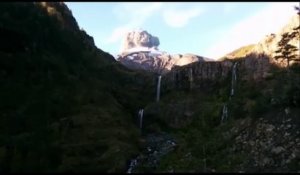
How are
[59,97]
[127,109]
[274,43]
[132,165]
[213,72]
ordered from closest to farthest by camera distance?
[132,165], [59,97], [127,109], [274,43], [213,72]

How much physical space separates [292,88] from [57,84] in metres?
46.1

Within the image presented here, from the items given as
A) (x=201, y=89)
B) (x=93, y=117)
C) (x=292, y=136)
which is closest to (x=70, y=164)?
(x=93, y=117)

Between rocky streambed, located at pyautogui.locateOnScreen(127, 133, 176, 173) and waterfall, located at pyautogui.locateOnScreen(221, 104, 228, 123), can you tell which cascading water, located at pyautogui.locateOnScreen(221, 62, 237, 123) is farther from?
rocky streambed, located at pyautogui.locateOnScreen(127, 133, 176, 173)

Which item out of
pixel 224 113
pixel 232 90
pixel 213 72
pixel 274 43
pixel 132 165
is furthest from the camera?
pixel 213 72

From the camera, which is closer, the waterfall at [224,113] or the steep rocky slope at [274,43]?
the waterfall at [224,113]

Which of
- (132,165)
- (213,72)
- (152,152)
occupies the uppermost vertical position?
(213,72)

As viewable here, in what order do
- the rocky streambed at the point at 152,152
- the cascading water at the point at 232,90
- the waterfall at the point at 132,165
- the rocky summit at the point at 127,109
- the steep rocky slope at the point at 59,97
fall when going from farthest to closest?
1. the cascading water at the point at 232,90
2. the steep rocky slope at the point at 59,97
3. the waterfall at the point at 132,165
4. the rocky streambed at the point at 152,152
5. the rocky summit at the point at 127,109

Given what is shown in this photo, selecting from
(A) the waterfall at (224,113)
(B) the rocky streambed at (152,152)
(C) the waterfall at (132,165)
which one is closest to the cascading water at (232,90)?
(A) the waterfall at (224,113)

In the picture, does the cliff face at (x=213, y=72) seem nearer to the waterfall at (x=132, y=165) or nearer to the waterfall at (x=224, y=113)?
the waterfall at (x=224, y=113)

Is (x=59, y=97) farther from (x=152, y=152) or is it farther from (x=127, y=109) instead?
(x=152, y=152)

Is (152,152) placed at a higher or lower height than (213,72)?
lower

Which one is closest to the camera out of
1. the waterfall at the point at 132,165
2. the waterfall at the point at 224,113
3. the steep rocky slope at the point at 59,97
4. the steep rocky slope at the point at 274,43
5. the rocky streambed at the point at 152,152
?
the rocky streambed at the point at 152,152

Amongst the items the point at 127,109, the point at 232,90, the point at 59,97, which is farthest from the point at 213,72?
the point at 59,97

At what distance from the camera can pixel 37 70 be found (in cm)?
9056
